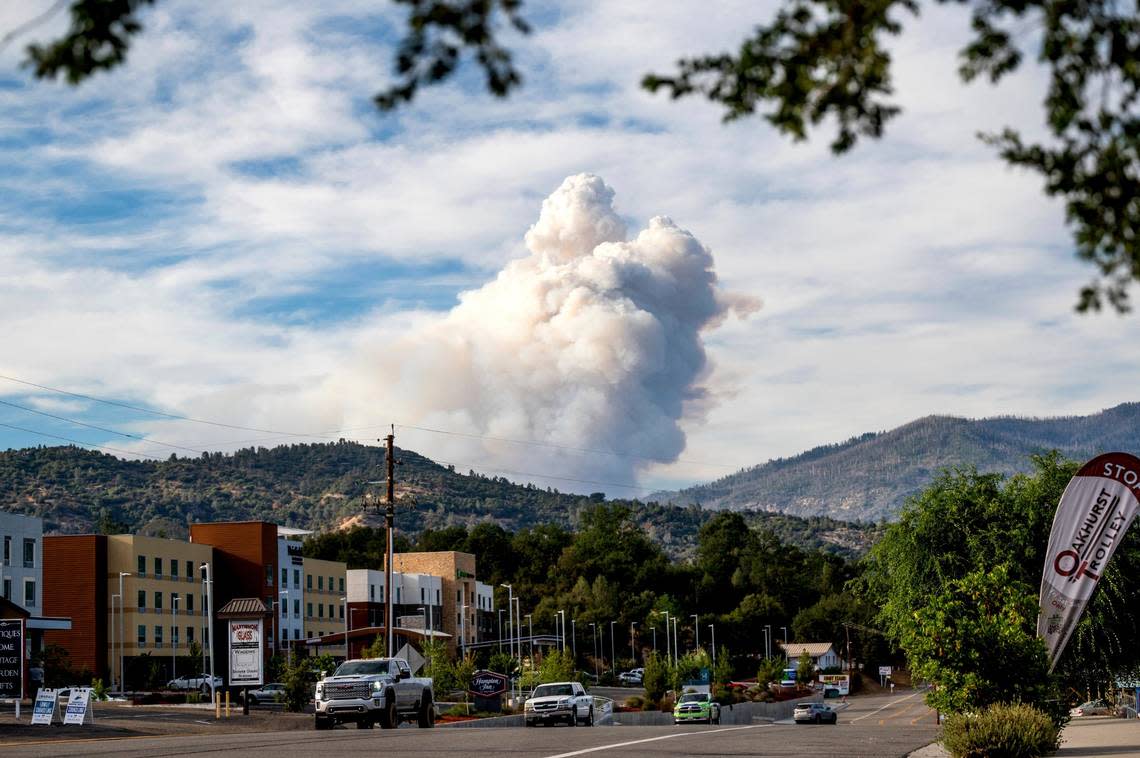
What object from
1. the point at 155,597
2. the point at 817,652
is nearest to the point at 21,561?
the point at 155,597

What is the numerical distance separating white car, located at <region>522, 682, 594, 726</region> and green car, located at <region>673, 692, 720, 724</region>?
56.4 feet

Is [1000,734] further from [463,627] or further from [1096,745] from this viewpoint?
[463,627]

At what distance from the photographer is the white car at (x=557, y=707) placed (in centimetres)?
4584

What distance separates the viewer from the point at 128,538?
11062 cm

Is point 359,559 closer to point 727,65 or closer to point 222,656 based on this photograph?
point 222,656

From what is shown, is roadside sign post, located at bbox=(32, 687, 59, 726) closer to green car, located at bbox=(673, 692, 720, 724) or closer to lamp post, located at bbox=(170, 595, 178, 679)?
green car, located at bbox=(673, 692, 720, 724)

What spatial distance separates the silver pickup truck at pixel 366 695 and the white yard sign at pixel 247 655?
936 cm

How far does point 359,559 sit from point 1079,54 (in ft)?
581

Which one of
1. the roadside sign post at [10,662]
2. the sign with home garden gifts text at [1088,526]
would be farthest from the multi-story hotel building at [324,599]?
the sign with home garden gifts text at [1088,526]

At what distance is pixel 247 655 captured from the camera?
152 feet

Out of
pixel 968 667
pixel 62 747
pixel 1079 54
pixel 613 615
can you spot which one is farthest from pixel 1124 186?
pixel 613 615

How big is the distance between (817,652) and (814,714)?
393ft

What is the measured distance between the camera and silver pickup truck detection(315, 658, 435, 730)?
36062mm

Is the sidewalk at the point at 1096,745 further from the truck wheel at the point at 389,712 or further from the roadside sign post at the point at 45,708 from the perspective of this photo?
the roadside sign post at the point at 45,708
